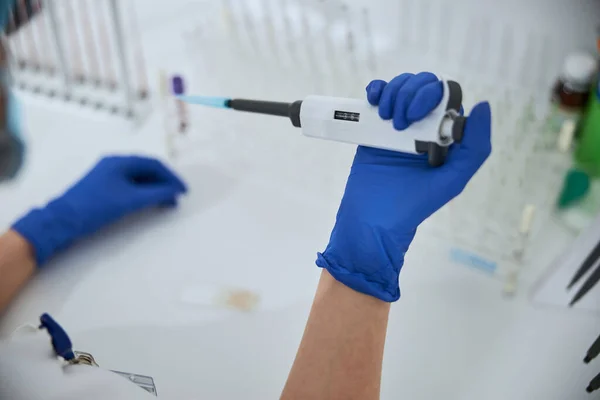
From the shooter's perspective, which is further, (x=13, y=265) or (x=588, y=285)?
(x=13, y=265)

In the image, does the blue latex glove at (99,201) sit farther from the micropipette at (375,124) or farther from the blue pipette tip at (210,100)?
the micropipette at (375,124)

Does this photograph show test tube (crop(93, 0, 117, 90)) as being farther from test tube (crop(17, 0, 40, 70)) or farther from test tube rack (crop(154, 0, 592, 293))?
test tube rack (crop(154, 0, 592, 293))

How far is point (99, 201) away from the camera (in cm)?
127

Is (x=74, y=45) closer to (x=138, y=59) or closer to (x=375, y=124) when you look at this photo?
(x=138, y=59)

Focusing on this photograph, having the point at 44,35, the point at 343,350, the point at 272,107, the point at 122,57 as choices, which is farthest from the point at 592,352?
the point at 44,35

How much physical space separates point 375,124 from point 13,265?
2.46 ft

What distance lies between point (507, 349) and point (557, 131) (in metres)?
0.53

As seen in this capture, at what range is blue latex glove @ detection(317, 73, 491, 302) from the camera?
76cm

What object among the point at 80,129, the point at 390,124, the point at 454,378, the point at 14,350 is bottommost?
the point at 454,378

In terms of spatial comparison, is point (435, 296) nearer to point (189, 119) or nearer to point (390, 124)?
point (390, 124)

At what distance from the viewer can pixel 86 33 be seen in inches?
65.1

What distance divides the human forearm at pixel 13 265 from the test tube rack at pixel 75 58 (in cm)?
51

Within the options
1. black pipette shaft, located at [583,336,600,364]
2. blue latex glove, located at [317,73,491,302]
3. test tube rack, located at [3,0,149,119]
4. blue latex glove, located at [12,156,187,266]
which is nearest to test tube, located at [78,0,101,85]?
test tube rack, located at [3,0,149,119]

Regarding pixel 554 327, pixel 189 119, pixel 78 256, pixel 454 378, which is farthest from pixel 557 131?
pixel 78 256
